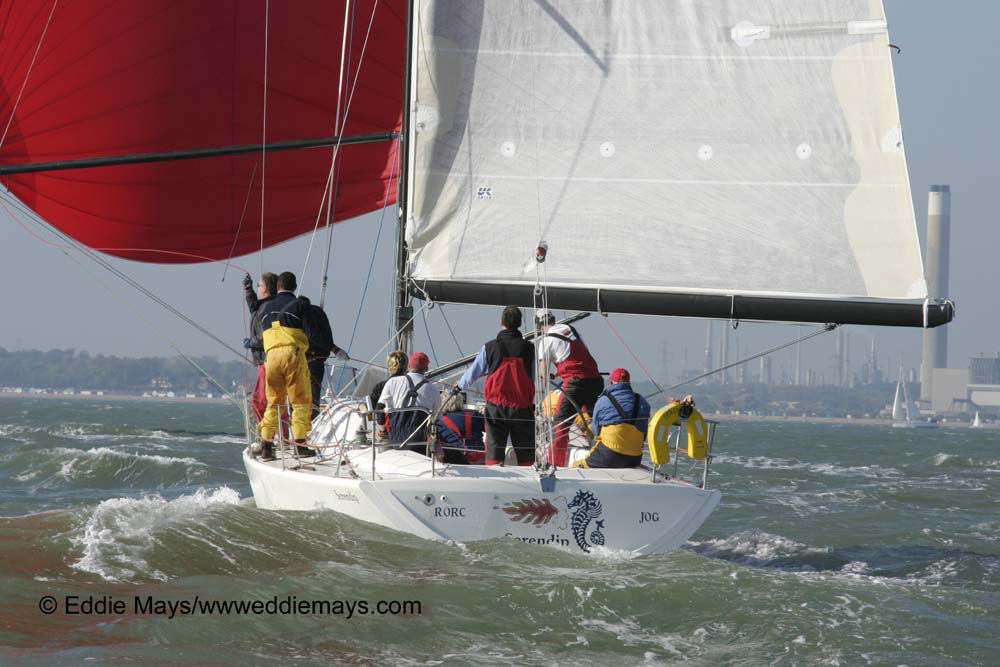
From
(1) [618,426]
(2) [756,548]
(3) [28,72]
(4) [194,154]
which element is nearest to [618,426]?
(1) [618,426]

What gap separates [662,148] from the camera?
27.8 ft

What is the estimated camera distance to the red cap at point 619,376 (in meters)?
7.69

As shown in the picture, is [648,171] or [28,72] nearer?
[648,171]

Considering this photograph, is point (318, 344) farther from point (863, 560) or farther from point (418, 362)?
point (863, 560)

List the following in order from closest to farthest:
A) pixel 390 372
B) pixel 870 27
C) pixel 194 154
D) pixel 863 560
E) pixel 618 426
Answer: pixel 618 426 → pixel 390 372 → pixel 870 27 → pixel 863 560 → pixel 194 154

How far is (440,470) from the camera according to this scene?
6.85 m

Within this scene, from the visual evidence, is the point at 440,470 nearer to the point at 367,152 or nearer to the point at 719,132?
the point at 719,132

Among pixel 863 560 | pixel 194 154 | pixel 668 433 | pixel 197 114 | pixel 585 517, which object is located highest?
pixel 197 114

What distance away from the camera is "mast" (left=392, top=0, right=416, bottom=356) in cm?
880

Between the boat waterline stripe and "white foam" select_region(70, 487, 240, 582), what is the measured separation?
3219mm

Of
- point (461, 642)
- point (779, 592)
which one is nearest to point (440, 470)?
point (461, 642)

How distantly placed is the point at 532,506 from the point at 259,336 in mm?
2617

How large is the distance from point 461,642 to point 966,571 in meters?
4.75

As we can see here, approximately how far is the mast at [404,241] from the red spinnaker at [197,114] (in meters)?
1.87
